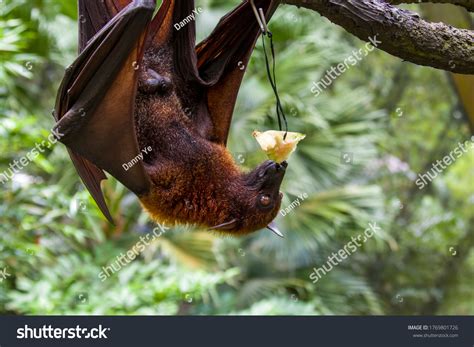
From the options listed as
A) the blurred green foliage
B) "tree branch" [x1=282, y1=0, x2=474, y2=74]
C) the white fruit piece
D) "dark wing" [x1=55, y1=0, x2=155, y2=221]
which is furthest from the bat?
the blurred green foliage

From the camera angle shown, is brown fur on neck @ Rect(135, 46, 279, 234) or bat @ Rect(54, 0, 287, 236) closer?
bat @ Rect(54, 0, 287, 236)

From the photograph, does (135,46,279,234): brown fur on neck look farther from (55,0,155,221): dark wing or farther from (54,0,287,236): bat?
(55,0,155,221): dark wing

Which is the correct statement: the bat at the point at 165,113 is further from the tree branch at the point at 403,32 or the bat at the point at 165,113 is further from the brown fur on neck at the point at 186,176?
the tree branch at the point at 403,32

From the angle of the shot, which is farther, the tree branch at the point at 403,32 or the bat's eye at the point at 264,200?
the bat's eye at the point at 264,200

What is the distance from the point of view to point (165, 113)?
2900 millimetres

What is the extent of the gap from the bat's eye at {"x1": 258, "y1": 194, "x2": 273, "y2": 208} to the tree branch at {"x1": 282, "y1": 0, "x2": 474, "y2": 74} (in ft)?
2.67

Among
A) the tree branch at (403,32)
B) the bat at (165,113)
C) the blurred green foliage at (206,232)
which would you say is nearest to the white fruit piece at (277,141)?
the bat at (165,113)

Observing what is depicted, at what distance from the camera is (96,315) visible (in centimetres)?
473

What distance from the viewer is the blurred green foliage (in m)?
4.91

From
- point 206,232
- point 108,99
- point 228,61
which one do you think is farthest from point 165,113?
point 206,232

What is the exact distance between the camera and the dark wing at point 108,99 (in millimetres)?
2645

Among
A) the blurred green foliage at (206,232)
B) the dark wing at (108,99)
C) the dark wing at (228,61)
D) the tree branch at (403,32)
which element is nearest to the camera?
the tree branch at (403,32)

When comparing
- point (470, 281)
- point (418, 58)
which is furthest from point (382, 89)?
point (418, 58)

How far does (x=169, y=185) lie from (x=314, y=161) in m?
4.45
